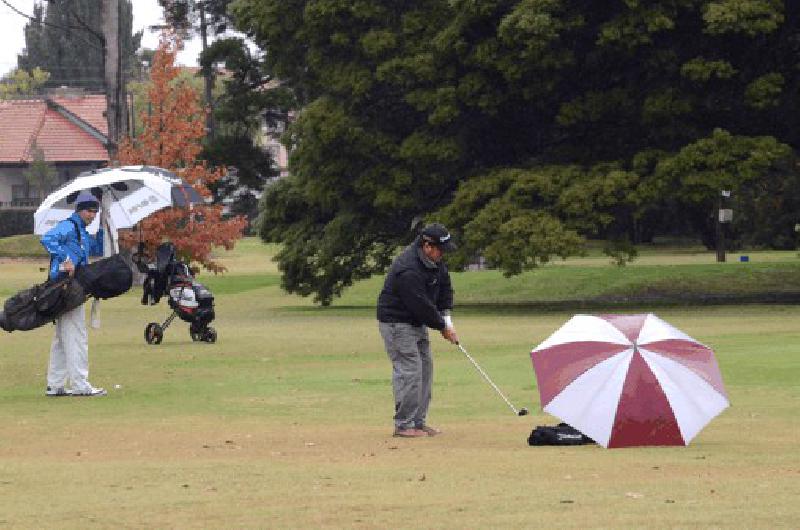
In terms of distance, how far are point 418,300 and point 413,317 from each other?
27 centimetres

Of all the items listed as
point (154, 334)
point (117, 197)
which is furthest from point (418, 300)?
point (154, 334)

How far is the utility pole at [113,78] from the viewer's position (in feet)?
188

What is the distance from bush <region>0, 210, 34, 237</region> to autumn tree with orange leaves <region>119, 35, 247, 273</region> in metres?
38.9

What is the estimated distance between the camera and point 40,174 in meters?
115

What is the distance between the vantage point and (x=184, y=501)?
38.2 ft

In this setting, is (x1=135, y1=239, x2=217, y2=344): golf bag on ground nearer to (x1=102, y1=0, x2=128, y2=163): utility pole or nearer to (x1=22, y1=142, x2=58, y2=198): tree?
(x1=102, y1=0, x2=128, y2=163): utility pole

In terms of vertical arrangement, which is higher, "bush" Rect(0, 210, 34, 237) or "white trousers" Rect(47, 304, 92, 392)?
"white trousers" Rect(47, 304, 92, 392)

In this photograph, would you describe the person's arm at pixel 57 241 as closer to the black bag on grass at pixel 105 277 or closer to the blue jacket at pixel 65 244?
the blue jacket at pixel 65 244

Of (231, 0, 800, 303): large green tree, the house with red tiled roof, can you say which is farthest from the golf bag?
the house with red tiled roof

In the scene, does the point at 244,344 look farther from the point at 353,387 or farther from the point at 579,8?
the point at 579,8

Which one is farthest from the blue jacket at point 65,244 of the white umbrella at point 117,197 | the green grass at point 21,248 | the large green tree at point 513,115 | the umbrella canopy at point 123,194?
the green grass at point 21,248

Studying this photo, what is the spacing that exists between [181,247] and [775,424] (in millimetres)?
40309

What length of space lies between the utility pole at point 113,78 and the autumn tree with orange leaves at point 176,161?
1.63 ft

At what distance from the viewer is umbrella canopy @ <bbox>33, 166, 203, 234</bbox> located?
24984 millimetres
